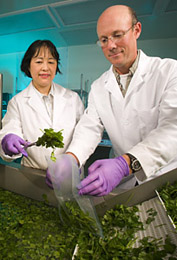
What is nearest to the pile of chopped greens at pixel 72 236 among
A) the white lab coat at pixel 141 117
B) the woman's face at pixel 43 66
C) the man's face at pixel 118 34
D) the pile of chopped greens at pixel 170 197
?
the pile of chopped greens at pixel 170 197

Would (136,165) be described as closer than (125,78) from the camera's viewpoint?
Yes

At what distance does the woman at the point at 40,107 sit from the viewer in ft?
→ 5.46

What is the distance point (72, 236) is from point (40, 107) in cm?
123

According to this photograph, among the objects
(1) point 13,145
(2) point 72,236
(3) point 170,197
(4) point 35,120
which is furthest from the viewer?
(4) point 35,120

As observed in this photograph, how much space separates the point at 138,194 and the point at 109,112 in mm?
693

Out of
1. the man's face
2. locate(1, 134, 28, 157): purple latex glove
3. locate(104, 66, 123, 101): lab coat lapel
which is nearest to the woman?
locate(1, 134, 28, 157): purple latex glove

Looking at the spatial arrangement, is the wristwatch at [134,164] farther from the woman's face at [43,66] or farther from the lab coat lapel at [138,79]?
the woman's face at [43,66]

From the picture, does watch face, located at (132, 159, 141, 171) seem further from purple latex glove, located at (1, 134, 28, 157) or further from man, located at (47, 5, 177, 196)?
purple latex glove, located at (1, 134, 28, 157)

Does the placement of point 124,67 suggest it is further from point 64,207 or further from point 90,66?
point 90,66

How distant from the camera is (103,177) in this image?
100 centimetres

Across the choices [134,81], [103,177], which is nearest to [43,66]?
[134,81]

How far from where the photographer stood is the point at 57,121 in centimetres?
179

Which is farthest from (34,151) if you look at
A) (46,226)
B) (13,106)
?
(46,226)

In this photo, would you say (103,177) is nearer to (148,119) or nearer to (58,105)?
(148,119)
